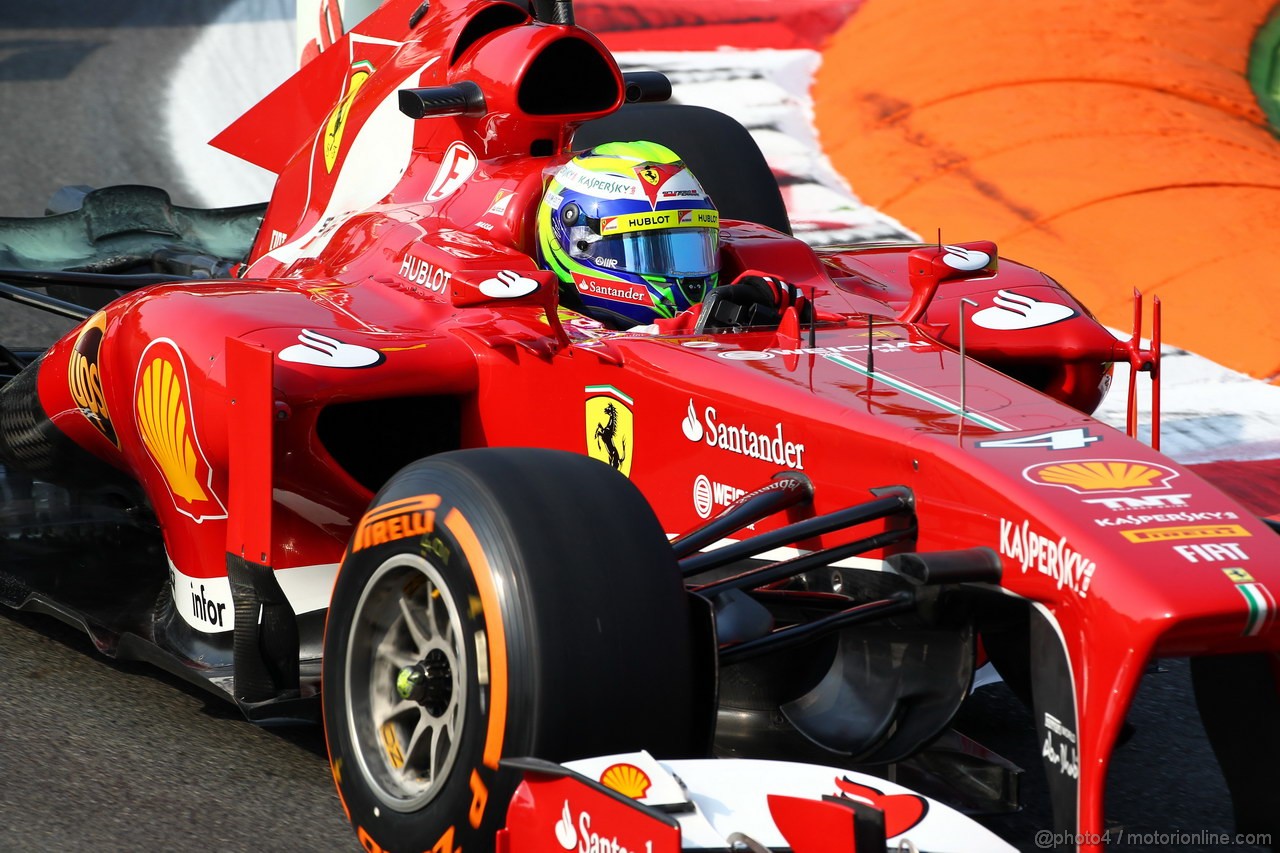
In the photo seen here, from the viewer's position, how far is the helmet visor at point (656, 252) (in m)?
4.49

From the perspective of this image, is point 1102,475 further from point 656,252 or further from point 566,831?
point 656,252

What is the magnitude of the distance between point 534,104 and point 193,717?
216 cm

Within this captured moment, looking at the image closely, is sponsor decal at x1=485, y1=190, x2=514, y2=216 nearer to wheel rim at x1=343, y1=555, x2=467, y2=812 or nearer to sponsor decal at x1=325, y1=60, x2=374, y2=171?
sponsor decal at x1=325, y1=60, x2=374, y2=171

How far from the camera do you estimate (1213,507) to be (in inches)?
127

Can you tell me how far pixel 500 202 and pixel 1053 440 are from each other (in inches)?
81.0

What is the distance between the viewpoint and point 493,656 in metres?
3.03

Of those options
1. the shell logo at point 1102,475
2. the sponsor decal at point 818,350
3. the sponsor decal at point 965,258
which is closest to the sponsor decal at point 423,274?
the sponsor decal at point 818,350

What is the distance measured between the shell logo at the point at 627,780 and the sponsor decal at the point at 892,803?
355mm

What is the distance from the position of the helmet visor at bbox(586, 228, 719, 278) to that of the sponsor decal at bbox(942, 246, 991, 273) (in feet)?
2.36

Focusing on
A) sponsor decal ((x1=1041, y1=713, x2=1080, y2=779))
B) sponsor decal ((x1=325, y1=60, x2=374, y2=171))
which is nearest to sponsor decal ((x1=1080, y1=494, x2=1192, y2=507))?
sponsor decal ((x1=1041, y1=713, x2=1080, y2=779))

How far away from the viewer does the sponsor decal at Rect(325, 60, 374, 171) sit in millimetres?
5824

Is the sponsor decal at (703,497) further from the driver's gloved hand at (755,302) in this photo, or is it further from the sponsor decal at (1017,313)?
the sponsor decal at (1017,313)

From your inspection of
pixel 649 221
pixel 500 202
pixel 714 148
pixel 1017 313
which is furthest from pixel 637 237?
pixel 714 148

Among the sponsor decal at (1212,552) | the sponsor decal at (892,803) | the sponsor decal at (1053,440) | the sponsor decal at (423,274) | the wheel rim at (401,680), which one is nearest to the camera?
the sponsor decal at (892,803)
